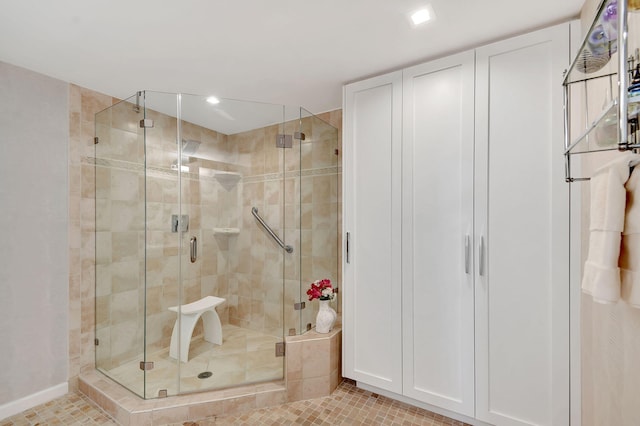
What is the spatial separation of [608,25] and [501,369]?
1609mm

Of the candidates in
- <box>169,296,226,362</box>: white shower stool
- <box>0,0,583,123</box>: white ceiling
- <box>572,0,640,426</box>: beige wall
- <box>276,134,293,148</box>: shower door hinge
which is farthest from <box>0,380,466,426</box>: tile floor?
<box>0,0,583,123</box>: white ceiling

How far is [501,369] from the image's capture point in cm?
167

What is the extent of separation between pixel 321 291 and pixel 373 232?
662 mm

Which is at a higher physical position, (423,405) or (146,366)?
(146,366)

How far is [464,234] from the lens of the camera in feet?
5.88

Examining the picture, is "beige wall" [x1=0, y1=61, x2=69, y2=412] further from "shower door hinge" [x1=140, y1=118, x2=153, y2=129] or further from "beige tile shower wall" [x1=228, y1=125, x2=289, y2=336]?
"beige tile shower wall" [x1=228, y1=125, x2=289, y2=336]

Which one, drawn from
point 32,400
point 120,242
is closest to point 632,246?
point 120,242

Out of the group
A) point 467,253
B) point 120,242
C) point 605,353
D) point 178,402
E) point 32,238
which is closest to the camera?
point 605,353

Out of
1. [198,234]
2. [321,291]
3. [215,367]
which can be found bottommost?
[215,367]

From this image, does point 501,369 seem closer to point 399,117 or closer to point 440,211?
point 440,211

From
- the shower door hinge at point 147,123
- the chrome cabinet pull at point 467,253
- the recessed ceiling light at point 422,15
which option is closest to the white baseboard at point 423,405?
the chrome cabinet pull at point 467,253

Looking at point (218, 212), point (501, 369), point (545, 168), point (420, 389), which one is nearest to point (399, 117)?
point (545, 168)

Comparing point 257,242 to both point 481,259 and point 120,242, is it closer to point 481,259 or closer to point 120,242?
point 120,242

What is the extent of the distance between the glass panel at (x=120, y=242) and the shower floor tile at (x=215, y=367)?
0.03 meters
